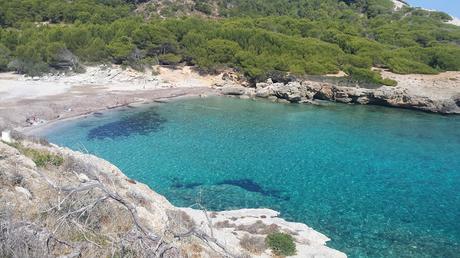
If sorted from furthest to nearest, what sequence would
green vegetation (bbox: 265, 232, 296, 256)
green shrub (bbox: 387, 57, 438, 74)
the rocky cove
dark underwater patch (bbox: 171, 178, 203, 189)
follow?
green shrub (bbox: 387, 57, 438, 74) → dark underwater patch (bbox: 171, 178, 203, 189) → green vegetation (bbox: 265, 232, 296, 256) → the rocky cove

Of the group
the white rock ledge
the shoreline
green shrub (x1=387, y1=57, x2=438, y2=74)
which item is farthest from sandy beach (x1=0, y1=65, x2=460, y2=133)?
the white rock ledge

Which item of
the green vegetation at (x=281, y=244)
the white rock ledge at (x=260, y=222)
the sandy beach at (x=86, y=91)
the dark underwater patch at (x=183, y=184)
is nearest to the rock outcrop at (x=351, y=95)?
the sandy beach at (x=86, y=91)

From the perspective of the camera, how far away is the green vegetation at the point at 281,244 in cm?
1436

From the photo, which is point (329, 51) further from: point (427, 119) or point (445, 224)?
point (445, 224)

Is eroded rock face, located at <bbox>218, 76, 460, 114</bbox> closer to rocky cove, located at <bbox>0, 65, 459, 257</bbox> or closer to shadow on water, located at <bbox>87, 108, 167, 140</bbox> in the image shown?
rocky cove, located at <bbox>0, 65, 459, 257</bbox>

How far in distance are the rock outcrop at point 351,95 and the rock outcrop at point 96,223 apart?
29.1 metres

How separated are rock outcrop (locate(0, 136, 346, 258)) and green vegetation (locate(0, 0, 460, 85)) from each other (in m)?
35.5

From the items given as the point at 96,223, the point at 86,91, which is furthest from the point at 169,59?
the point at 96,223

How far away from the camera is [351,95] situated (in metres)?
45.9

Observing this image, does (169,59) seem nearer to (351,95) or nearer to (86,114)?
(86,114)

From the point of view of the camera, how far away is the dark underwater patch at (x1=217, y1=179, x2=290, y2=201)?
20766 mm

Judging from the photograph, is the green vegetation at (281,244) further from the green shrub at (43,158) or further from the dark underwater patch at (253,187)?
the green shrub at (43,158)

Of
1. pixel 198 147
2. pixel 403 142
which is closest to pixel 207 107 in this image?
pixel 198 147

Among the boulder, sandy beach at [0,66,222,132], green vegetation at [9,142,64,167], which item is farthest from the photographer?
the boulder
